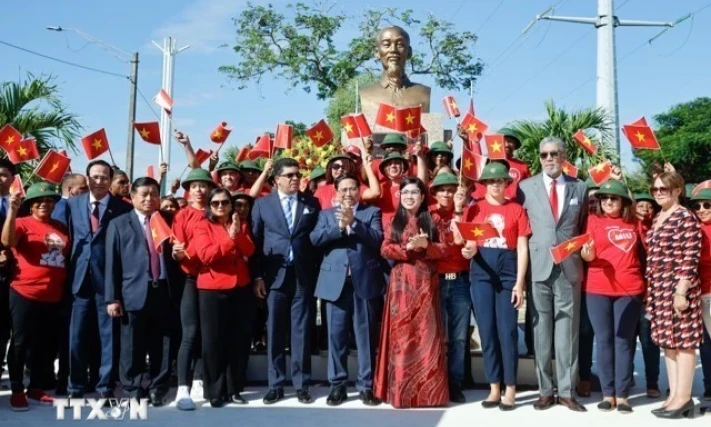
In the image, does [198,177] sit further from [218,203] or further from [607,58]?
[607,58]

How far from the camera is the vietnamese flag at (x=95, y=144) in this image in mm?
6645

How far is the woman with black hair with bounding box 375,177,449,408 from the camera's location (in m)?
5.35

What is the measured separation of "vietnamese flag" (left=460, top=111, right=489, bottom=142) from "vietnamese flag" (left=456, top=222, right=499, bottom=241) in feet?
5.45

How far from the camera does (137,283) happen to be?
5363 millimetres

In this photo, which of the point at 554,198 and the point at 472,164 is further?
the point at 472,164

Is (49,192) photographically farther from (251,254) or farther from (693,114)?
(693,114)

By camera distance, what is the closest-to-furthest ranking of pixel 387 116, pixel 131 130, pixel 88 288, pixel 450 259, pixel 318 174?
pixel 88 288
pixel 450 259
pixel 387 116
pixel 318 174
pixel 131 130

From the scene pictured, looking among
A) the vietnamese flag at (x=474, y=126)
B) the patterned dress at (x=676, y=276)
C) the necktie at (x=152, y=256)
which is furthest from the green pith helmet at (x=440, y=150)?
the necktie at (x=152, y=256)

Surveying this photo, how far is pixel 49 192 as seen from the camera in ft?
17.9

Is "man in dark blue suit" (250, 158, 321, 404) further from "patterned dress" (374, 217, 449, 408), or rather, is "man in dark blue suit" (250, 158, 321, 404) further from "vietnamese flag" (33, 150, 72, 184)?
"vietnamese flag" (33, 150, 72, 184)

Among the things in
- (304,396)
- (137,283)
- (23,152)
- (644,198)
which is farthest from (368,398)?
(23,152)

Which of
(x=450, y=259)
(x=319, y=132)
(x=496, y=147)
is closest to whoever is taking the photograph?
(x=450, y=259)

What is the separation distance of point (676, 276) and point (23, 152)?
18.9ft

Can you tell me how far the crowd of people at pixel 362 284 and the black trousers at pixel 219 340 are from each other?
0.05 feet
